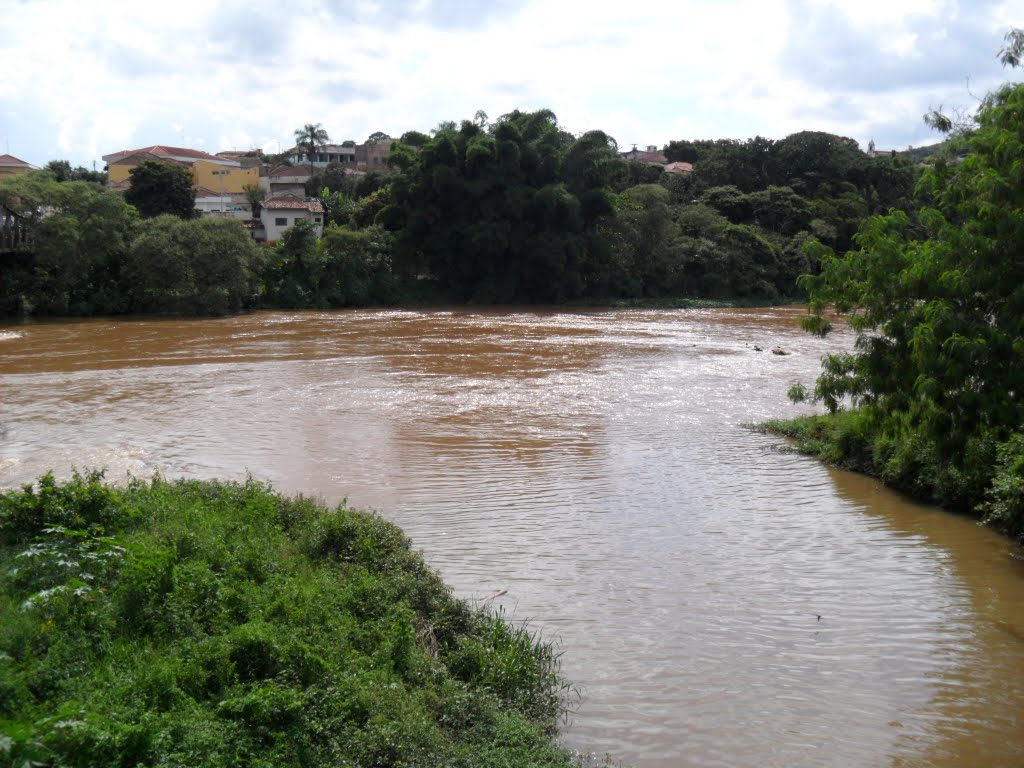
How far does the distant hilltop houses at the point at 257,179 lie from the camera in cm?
5269

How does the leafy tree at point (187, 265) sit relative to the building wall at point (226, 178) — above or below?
below

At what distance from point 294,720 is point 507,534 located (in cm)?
558

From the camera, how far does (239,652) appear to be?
17.2 feet

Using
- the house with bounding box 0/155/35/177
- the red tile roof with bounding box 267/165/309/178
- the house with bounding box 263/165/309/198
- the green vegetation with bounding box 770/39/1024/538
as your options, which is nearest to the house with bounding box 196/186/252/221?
the house with bounding box 263/165/309/198

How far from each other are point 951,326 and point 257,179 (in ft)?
→ 216

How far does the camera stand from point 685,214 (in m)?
49.2

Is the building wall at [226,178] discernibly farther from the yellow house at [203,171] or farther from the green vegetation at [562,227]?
the green vegetation at [562,227]

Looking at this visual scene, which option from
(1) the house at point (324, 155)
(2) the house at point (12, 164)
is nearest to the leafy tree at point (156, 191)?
(2) the house at point (12, 164)

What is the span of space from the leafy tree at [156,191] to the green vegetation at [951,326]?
41.3 m

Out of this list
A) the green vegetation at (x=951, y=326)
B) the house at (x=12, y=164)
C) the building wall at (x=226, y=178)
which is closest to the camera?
the green vegetation at (x=951, y=326)

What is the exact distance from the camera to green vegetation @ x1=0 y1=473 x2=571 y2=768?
14.8 ft

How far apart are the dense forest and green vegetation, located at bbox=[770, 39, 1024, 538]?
1175 inches

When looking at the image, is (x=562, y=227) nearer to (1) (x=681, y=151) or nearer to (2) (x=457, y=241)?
(2) (x=457, y=241)

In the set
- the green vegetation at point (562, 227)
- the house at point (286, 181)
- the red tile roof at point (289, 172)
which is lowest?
the green vegetation at point (562, 227)
